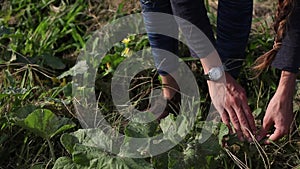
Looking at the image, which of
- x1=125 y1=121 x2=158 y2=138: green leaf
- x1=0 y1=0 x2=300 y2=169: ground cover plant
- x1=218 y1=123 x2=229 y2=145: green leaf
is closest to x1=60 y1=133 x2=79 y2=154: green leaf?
x1=0 y1=0 x2=300 y2=169: ground cover plant

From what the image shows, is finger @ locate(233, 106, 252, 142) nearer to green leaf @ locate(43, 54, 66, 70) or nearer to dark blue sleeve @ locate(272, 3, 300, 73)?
dark blue sleeve @ locate(272, 3, 300, 73)

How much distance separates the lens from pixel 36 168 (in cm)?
153

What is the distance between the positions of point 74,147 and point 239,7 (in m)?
0.52

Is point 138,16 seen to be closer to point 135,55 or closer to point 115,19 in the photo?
point 115,19

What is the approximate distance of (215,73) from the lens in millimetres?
1545

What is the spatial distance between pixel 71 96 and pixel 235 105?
536mm

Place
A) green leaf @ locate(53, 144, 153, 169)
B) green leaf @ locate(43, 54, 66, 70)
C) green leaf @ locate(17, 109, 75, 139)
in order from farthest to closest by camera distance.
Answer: green leaf @ locate(43, 54, 66, 70) < green leaf @ locate(17, 109, 75, 139) < green leaf @ locate(53, 144, 153, 169)

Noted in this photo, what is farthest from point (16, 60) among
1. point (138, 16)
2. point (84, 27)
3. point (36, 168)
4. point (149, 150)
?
point (149, 150)

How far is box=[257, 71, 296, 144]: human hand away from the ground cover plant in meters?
0.05

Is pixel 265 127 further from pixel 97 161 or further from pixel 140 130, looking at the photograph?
pixel 97 161

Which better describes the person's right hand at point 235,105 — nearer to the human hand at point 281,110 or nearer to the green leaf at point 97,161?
the human hand at point 281,110

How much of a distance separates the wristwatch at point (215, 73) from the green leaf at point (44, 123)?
0.38 meters

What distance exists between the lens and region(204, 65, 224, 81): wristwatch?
1.54m

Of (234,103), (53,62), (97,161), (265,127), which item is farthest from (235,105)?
(53,62)
